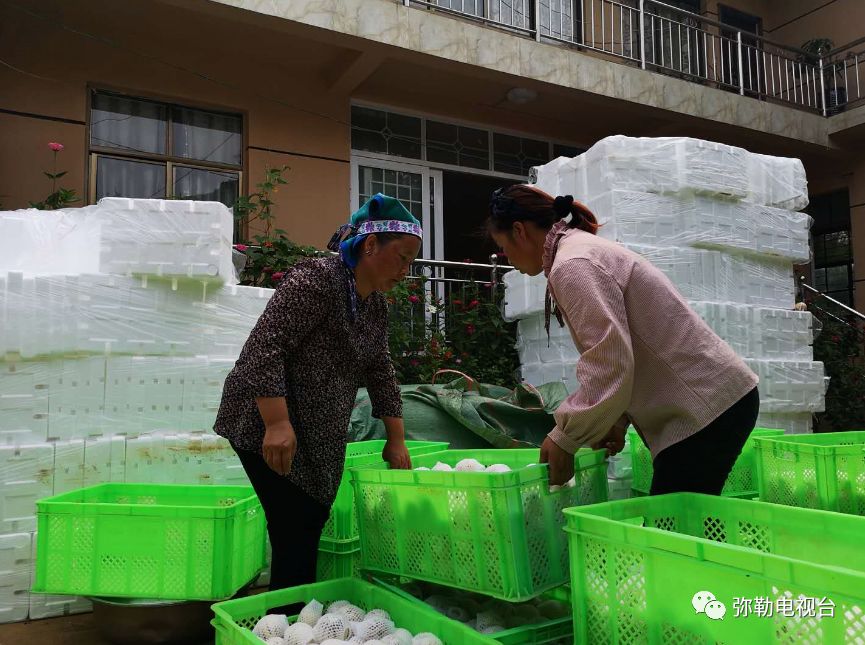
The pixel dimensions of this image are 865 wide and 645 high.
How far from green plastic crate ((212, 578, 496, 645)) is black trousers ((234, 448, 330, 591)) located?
0.16 m

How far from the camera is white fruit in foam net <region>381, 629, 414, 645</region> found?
185cm

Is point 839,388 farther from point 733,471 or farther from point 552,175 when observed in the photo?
point 733,471

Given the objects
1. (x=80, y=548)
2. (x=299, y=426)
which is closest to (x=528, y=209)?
(x=299, y=426)

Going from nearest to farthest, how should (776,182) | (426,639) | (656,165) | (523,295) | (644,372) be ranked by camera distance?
(426,639)
(644,372)
(656,165)
(776,182)
(523,295)

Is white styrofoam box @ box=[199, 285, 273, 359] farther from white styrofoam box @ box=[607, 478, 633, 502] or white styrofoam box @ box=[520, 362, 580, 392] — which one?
white styrofoam box @ box=[520, 362, 580, 392]

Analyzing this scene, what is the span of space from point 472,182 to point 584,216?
7.61 m

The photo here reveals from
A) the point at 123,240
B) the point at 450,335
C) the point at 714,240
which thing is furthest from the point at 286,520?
the point at 450,335

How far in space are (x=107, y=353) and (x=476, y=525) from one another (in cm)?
217

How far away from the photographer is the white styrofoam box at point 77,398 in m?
3.20

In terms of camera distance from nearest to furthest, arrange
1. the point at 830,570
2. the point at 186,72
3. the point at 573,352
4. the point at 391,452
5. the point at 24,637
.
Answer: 1. the point at 830,570
2. the point at 391,452
3. the point at 24,637
4. the point at 573,352
5. the point at 186,72

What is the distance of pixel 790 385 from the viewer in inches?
215

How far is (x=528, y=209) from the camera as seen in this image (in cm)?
217

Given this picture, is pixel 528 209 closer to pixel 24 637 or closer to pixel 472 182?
pixel 24 637

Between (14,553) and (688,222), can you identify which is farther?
(688,222)
